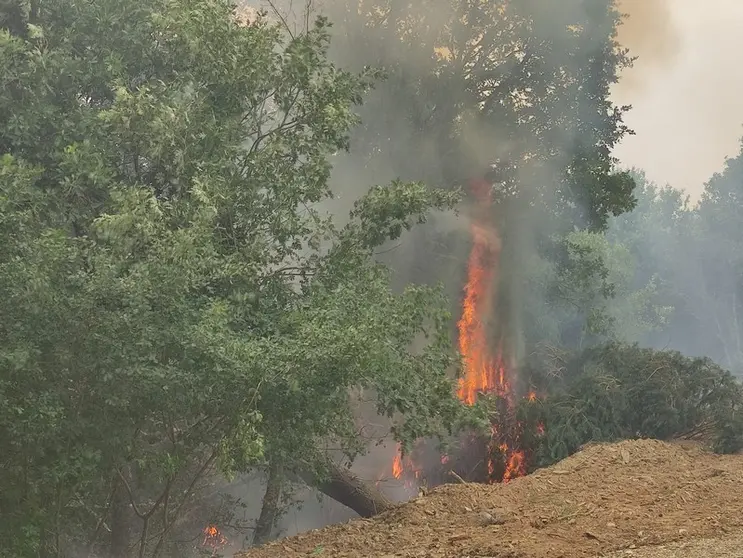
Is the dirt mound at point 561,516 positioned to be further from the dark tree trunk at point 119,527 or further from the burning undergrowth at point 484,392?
the burning undergrowth at point 484,392

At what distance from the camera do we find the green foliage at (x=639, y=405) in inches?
544

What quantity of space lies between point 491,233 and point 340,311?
12068mm

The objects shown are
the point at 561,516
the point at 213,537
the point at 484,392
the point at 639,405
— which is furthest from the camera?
the point at 484,392

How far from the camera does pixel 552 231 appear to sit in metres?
19.1

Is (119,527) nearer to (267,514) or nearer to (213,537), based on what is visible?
(267,514)

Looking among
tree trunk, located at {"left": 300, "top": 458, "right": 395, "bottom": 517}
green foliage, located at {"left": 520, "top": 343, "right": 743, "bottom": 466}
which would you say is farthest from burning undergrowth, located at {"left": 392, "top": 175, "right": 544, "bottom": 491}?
tree trunk, located at {"left": 300, "top": 458, "right": 395, "bottom": 517}

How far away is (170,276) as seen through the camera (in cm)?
685

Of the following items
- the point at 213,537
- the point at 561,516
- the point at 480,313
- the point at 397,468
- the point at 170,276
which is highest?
the point at 480,313

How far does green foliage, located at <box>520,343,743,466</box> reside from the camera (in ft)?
45.3

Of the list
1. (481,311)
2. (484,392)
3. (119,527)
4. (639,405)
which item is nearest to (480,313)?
(481,311)

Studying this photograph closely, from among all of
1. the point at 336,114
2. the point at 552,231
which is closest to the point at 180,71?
the point at 336,114

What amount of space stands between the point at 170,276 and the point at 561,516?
15.1ft

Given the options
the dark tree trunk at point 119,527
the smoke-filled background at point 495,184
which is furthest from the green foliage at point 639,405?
the dark tree trunk at point 119,527

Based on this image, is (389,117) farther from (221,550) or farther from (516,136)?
(221,550)
